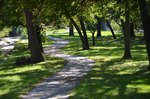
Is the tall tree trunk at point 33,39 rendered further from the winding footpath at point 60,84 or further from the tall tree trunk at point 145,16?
the tall tree trunk at point 145,16

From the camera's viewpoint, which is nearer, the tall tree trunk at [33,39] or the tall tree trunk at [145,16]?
the tall tree trunk at [145,16]

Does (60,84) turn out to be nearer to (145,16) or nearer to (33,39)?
(145,16)

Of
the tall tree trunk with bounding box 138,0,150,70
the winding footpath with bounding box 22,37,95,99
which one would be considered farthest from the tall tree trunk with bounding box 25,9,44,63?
the tall tree trunk with bounding box 138,0,150,70

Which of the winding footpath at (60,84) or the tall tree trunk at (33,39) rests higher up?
the tall tree trunk at (33,39)

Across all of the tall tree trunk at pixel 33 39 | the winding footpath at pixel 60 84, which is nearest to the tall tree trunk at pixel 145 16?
the winding footpath at pixel 60 84

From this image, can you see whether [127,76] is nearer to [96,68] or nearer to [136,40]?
[96,68]

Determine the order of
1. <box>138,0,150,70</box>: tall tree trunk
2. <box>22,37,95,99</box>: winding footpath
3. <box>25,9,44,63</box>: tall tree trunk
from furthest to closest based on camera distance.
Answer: <box>25,9,44,63</box>: tall tree trunk, <box>138,0,150,70</box>: tall tree trunk, <box>22,37,95,99</box>: winding footpath

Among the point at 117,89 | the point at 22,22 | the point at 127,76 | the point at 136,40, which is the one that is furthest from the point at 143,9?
the point at 136,40

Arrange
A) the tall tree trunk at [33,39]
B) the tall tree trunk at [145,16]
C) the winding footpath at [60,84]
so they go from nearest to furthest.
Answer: the winding footpath at [60,84], the tall tree trunk at [145,16], the tall tree trunk at [33,39]

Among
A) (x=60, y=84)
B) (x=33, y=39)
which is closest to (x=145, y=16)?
(x=60, y=84)

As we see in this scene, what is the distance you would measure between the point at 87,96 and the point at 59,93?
124 centimetres

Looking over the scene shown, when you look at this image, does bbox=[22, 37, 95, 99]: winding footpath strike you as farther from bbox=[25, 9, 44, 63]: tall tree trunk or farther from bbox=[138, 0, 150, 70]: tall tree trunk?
bbox=[25, 9, 44, 63]: tall tree trunk

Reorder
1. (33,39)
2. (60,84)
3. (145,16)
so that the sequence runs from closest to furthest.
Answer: (60,84)
(145,16)
(33,39)

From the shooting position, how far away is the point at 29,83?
1817 cm
